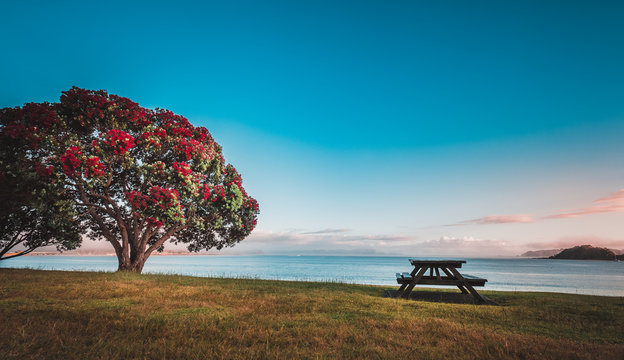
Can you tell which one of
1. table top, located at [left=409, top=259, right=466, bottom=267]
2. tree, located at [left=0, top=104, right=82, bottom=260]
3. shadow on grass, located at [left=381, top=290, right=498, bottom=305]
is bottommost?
shadow on grass, located at [left=381, top=290, right=498, bottom=305]

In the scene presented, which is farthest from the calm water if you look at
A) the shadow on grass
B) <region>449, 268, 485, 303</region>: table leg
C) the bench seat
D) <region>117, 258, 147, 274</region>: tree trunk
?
<region>449, 268, 485, 303</region>: table leg

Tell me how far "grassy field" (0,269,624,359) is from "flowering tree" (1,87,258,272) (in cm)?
606

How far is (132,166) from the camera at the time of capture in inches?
670

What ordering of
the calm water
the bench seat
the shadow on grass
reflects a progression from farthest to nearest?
the calm water
the shadow on grass
the bench seat

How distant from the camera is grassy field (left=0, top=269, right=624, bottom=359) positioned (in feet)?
16.4

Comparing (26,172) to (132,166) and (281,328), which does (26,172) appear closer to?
(132,166)

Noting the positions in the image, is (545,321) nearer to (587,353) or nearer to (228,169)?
(587,353)

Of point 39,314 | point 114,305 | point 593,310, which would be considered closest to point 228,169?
point 114,305

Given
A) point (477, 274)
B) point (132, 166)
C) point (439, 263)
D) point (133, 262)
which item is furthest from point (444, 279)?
point (477, 274)

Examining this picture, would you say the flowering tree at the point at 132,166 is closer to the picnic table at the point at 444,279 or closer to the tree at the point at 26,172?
the tree at the point at 26,172

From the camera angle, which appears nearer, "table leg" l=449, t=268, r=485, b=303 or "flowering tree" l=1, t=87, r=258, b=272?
"table leg" l=449, t=268, r=485, b=303

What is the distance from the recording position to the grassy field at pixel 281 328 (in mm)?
4996

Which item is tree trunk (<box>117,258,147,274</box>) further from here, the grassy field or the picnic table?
the picnic table

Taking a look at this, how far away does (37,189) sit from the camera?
1506 cm
